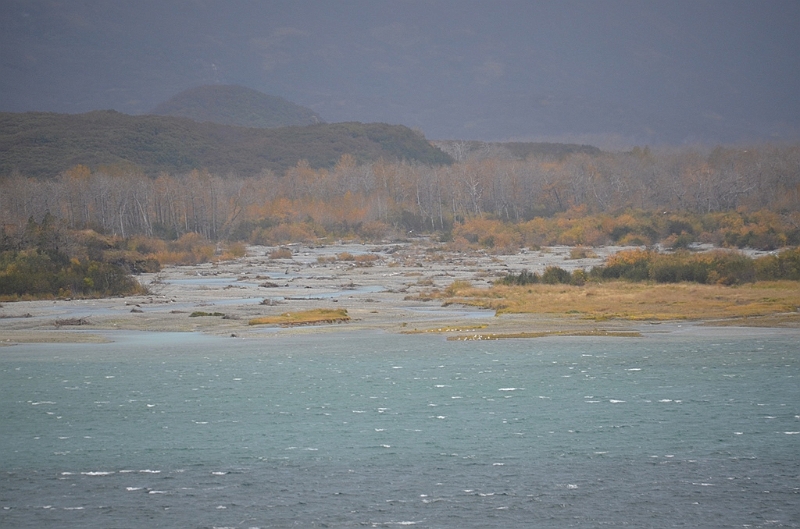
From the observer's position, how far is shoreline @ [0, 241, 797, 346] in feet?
110

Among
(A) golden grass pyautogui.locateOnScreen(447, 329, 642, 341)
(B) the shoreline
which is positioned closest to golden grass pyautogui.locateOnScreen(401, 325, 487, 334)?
(B) the shoreline

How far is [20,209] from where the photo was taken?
11025 centimetres

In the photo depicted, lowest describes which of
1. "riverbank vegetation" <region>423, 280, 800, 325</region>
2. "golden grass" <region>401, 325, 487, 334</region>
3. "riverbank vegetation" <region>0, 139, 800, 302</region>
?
"golden grass" <region>401, 325, 487, 334</region>

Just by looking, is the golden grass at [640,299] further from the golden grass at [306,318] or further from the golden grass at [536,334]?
the golden grass at [306,318]

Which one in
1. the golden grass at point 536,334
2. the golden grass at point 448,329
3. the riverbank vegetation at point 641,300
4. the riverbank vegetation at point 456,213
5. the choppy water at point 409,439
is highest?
the riverbank vegetation at point 456,213

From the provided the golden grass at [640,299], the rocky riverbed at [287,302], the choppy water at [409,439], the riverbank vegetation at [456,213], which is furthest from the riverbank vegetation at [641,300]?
the choppy water at [409,439]

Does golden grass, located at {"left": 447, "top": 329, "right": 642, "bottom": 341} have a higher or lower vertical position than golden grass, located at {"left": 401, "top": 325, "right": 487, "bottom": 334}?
lower

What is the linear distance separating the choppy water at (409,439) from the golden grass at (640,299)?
933cm

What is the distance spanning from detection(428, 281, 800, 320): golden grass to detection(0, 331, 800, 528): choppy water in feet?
30.6

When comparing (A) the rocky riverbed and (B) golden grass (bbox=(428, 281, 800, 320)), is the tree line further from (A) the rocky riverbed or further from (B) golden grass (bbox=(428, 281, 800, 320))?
(B) golden grass (bbox=(428, 281, 800, 320))

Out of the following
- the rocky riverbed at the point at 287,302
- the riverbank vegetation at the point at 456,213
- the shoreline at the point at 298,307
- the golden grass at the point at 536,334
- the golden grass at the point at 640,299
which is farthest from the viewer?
the riverbank vegetation at the point at 456,213

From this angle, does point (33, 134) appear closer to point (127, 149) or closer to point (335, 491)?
point (127, 149)

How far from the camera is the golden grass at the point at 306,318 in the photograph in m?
36.6

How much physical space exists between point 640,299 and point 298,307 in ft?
48.9
